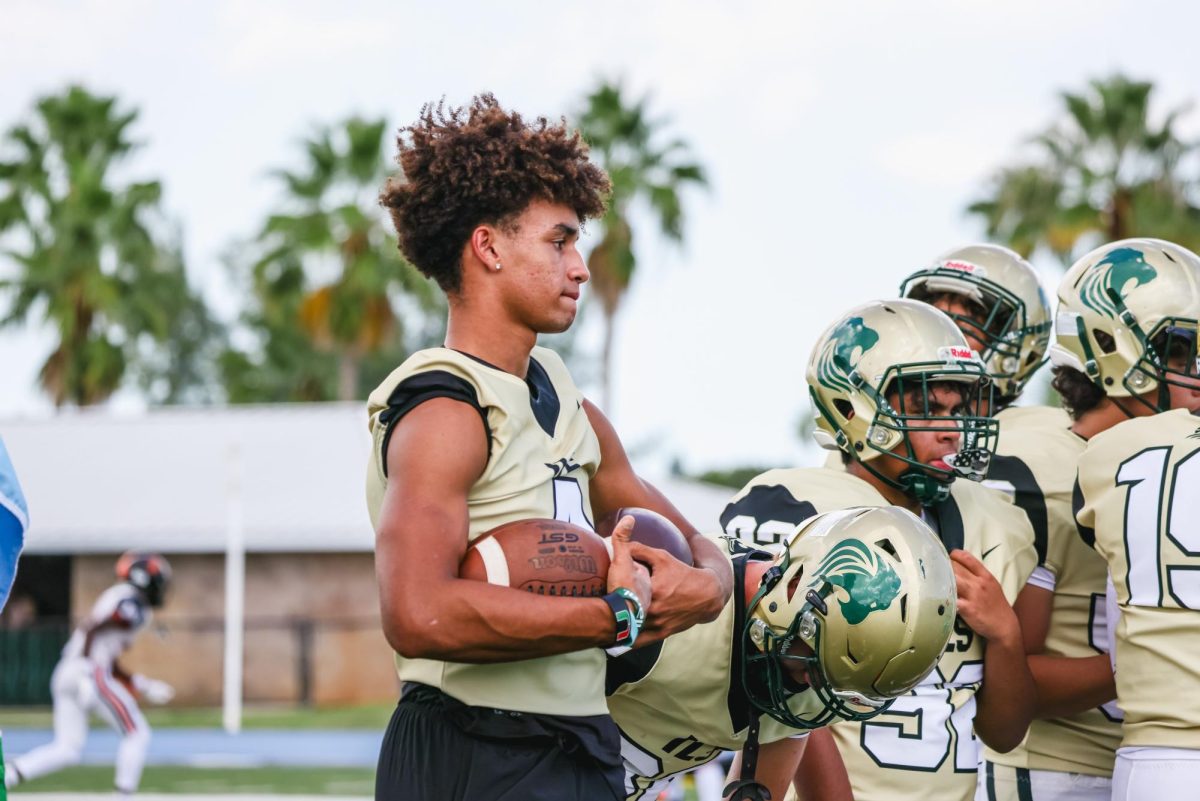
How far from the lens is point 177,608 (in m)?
24.9

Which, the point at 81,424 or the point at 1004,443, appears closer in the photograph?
the point at 1004,443

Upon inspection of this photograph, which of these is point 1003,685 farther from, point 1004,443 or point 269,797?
point 269,797

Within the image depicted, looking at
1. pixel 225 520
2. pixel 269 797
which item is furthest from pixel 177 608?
pixel 269 797

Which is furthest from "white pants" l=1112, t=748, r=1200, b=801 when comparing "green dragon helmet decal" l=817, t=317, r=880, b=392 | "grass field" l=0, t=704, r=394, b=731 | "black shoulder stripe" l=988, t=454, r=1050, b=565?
"grass field" l=0, t=704, r=394, b=731

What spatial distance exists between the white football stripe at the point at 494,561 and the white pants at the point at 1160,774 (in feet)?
5.90

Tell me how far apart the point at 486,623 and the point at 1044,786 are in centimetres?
225

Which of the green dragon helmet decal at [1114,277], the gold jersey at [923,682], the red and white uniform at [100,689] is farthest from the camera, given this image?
the red and white uniform at [100,689]

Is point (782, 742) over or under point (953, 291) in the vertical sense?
under

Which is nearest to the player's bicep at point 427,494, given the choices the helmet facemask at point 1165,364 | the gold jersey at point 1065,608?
the gold jersey at point 1065,608

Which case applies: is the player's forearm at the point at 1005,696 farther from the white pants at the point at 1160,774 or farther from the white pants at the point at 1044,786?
the white pants at the point at 1044,786

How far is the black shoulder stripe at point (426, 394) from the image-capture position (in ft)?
9.71

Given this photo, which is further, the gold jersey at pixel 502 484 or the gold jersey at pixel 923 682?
the gold jersey at pixel 923 682

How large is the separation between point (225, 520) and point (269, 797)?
1247cm

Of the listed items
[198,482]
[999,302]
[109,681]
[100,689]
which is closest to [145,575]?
[109,681]
